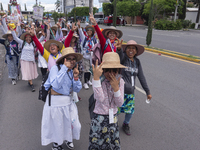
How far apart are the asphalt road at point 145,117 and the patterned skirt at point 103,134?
2.66 ft

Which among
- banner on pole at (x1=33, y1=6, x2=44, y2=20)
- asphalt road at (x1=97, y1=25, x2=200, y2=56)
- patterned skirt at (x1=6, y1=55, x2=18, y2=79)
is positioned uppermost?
banner on pole at (x1=33, y1=6, x2=44, y2=20)

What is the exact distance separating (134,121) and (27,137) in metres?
2.24

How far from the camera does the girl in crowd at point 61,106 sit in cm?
263

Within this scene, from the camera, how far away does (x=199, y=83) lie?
6016mm

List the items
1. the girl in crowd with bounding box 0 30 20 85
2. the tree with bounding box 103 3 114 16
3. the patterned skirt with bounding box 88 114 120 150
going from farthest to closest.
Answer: the tree with bounding box 103 3 114 16
the girl in crowd with bounding box 0 30 20 85
the patterned skirt with bounding box 88 114 120 150

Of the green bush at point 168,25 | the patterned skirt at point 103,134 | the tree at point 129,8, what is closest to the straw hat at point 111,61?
the patterned skirt at point 103,134

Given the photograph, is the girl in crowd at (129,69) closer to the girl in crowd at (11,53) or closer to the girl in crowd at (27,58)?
the girl in crowd at (27,58)

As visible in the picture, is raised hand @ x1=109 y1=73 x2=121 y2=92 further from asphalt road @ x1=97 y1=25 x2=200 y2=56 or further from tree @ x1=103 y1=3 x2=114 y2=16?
tree @ x1=103 y1=3 x2=114 y2=16

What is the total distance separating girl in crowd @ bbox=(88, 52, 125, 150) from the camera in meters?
2.25

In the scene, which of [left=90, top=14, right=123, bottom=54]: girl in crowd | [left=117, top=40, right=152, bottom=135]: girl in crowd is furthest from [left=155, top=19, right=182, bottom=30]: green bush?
[left=117, top=40, right=152, bottom=135]: girl in crowd

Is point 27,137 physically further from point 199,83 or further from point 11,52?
point 199,83

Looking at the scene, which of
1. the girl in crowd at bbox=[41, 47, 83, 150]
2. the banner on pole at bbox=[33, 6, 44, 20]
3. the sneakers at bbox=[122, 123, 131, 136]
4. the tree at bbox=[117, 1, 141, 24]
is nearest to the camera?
the girl in crowd at bbox=[41, 47, 83, 150]

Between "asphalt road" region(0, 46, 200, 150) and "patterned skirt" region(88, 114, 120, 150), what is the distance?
810 millimetres

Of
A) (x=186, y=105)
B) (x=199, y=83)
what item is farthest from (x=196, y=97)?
(x=199, y=83)
